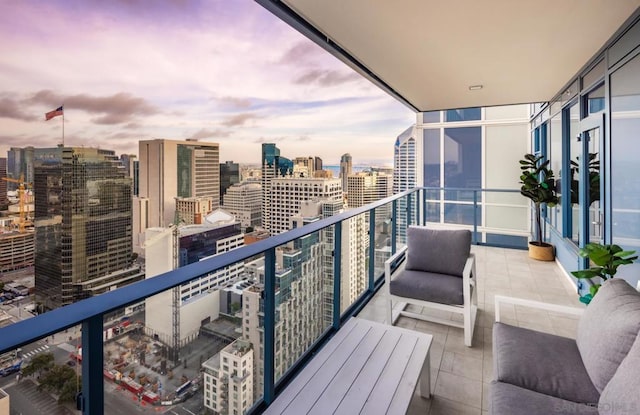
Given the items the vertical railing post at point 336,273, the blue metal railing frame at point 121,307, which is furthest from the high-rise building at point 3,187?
the vertical railing post at point 336,273

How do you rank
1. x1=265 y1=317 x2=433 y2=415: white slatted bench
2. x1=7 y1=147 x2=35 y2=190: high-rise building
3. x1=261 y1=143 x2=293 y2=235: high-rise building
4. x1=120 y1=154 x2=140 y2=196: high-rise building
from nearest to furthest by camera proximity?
x1=265 y1=317 x2=433 y2=415: white slatted bench < x1=7 y1=147 x2=35 y2=190: high-rise building < x1=120 y1=154 x2=140 y2=196: high-rise building < x1=261 y1=143 x2=293 y2=235: high-rise building

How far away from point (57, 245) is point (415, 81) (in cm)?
559

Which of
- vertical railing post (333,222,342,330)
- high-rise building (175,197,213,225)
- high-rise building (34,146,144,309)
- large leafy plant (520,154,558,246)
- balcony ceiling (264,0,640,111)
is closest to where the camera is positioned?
balcony ceiling (264,0,640,111)

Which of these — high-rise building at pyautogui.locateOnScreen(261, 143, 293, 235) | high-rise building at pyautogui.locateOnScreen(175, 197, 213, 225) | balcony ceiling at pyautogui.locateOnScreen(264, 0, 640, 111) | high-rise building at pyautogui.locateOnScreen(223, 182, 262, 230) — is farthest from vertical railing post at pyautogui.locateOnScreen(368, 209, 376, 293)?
high-rise building at pyautogui.locateOnScreen(175, 197, 213, 225)

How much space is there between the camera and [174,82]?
961 centimetres

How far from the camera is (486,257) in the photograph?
573 centimetres

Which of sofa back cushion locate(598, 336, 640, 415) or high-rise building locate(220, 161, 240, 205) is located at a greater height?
high-rise building locate(220, 161, 240, 205)

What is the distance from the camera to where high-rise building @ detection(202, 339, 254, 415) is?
1.47m

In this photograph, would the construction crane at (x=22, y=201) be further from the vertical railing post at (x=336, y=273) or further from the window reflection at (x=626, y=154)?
the window reflection at (x=626, y=154)

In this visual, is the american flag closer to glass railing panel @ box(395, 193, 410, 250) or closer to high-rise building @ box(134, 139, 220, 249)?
high-rise building @ box(134, 139, 220, 249)

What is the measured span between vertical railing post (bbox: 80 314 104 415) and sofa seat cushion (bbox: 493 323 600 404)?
171 cm

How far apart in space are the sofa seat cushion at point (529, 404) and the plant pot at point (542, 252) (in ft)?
15.6

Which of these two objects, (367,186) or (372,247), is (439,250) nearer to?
(372,247)

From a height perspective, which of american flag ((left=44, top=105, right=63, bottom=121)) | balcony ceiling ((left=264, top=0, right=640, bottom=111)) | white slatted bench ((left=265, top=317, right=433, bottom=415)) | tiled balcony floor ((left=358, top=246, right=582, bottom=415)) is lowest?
tiled balcony floor ((left=358, top=246, right=582, bottom=415))
